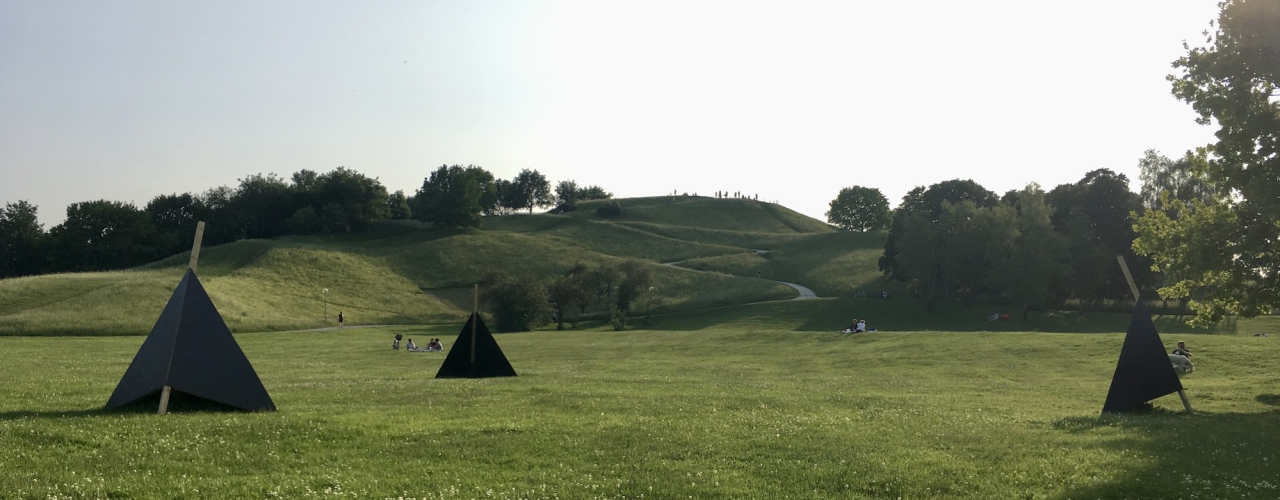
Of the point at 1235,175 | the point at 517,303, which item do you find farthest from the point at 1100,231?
the point at 1235,175

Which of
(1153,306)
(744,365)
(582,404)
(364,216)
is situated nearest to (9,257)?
(364,216)

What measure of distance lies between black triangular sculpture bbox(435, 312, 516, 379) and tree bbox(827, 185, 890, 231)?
6101 inches

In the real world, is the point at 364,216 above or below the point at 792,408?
above

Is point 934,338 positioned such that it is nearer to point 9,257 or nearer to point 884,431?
point 884,431

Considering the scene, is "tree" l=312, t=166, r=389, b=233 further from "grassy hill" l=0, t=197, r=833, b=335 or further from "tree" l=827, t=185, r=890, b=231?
"tree" l=827, t=185, r=890, b=231

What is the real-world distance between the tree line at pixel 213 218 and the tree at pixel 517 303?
6581cm

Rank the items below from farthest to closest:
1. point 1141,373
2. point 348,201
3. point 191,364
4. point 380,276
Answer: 1. point 348,201
2. point 380,276
3. point 1141,373
4. point 191,364

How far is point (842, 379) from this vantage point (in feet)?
106

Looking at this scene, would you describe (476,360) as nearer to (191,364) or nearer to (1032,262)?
(191,364)

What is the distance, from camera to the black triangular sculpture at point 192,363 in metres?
16.8

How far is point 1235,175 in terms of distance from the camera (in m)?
23.1

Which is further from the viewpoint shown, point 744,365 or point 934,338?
point 934,338

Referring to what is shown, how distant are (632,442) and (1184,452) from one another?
9300 millimetres

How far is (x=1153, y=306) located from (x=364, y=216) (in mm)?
112925
